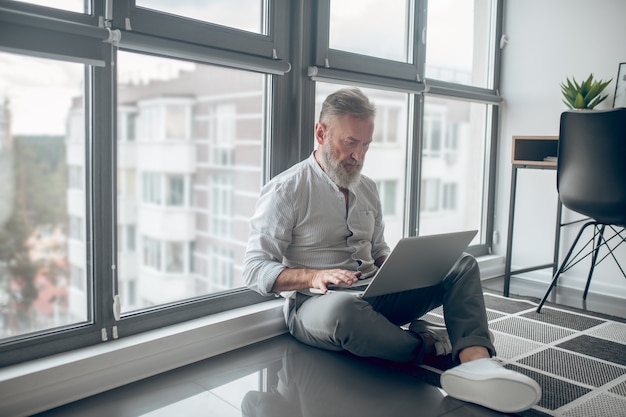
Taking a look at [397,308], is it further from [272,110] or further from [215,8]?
[215,8]

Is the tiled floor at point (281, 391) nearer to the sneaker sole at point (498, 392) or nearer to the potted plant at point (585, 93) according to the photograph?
the sneaker sole at point (498, 392)

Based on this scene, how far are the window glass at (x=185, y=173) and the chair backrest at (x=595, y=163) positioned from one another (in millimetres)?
1371

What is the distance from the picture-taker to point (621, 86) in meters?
3.20

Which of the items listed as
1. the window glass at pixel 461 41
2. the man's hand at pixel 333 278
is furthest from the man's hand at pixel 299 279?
the window glass at pixel 461 41

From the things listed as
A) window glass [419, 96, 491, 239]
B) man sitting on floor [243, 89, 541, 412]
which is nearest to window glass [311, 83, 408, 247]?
window glass [419, 96, 491, 239]

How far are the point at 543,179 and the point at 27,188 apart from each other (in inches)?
113

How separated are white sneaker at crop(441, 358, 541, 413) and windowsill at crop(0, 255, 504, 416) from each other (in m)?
0.81

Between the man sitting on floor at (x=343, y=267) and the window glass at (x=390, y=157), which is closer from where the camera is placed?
the man sitting on floor at (x=343, y=267)

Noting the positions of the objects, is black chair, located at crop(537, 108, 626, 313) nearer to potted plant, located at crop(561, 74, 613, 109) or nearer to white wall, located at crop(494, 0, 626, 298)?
potted plant, located at crop(561, 74, 613, 109)

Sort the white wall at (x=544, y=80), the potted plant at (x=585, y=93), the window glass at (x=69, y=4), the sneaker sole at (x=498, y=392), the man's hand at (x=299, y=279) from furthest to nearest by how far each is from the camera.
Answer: the white wall at (x=544, y=80) < the potted plant at (x=585, y=93) < the man's hand at (x=299, y=279) < the window glass at (x=69, y=4) < the sneaker sole at (x=498, y=392)

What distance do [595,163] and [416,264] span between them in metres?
1.13

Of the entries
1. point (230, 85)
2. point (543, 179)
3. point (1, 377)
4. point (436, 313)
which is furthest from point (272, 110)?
point (543, 179)

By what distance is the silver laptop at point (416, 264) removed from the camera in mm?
1774

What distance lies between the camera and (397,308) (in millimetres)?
2113
